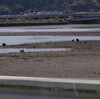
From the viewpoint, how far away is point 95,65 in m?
19.1

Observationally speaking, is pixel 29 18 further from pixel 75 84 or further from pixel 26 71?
pixel 75 84

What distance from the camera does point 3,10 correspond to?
648 ft

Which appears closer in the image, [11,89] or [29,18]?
[11,89]

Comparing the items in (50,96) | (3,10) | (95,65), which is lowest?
(3,10)

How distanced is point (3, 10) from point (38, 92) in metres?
195

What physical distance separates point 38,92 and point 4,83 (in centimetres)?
40

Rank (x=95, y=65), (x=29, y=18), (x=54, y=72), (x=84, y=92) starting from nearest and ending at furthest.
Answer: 1. (x=84, y=92)
2. (x=54, y=72)
3. (x=95, y=65)
4. (x=29, y=18)

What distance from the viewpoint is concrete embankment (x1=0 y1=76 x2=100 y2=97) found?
442 cm

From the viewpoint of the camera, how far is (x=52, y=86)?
4543 mm

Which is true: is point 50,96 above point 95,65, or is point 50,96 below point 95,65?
above

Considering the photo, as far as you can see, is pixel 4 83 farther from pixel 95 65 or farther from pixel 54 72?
pixel 95 65

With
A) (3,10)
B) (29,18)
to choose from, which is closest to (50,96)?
(29,18)

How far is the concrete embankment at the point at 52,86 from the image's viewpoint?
4.42 metres

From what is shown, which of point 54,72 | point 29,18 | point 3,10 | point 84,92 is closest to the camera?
point 84,92
